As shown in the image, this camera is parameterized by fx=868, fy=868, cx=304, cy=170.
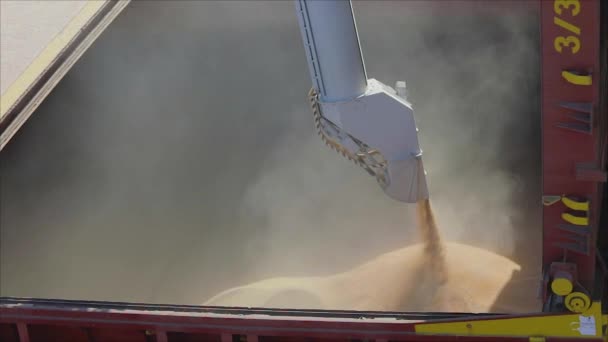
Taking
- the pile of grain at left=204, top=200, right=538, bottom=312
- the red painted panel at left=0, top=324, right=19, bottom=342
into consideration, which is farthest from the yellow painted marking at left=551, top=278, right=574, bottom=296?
the red painted panel at left=0, top=324, right=19, bottom=342

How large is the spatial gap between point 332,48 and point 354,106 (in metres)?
0.41

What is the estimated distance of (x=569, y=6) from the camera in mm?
4559

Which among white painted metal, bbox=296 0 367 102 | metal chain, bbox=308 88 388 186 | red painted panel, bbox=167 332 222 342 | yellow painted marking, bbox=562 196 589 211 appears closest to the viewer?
yellow painted marking, bbox=562 196 589 211

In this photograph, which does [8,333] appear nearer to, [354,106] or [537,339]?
[354,106]

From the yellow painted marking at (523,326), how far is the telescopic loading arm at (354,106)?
0.96m

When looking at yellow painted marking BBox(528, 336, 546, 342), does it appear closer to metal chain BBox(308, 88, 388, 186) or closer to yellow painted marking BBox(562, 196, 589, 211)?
yellow painted marking BBox(562, 196, 589, 211)

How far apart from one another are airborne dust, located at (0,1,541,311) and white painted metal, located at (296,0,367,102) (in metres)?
4.24

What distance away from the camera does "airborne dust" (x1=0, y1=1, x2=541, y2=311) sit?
9.69 metres

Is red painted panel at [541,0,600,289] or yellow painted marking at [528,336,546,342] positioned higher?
red painted panel at [541,0,600,289]

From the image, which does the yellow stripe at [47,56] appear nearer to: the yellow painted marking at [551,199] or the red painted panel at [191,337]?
the red painted panel at [191,337]

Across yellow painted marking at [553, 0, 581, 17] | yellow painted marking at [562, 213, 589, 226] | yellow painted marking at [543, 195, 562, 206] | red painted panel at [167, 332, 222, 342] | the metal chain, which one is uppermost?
yellow painted marking at [553, 0, 581, 17]

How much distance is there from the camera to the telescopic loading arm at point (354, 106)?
5.60 metres

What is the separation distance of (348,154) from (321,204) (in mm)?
4605

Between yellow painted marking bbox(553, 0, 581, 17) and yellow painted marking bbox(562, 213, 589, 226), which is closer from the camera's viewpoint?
yellow painted marking bbox(553, 0, 581, 17)
